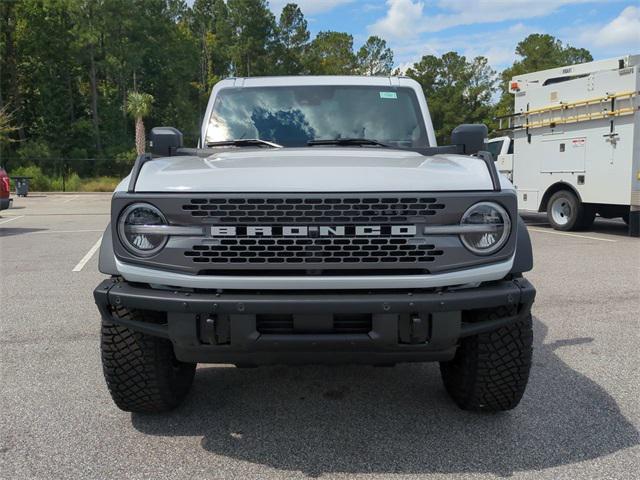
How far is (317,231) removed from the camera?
2672 mm

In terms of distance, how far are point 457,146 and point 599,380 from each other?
179 cm

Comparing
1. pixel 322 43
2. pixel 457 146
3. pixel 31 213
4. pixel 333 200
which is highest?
pixel 322 43

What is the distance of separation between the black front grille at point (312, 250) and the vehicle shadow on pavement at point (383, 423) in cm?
99

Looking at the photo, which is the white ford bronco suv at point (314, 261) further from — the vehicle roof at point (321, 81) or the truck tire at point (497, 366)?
the vehicle roof at point (321, 81)

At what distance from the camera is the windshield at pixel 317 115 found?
4.21 meters

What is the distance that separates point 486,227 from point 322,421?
143 cm

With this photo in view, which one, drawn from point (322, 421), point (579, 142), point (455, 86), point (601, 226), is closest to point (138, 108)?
point (455, 86)

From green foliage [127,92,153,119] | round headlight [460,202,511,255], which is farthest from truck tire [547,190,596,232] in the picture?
green foliage [127,92,153,119]

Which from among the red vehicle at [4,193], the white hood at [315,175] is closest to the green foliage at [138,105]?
the red vehicle at [4,193]

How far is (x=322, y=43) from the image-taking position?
235 ft

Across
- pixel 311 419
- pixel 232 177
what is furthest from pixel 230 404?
pixel 232 177

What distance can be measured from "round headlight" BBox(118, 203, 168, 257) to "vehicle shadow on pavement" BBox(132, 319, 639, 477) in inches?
42.5

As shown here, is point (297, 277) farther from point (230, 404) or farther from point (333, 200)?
point (230, 404)

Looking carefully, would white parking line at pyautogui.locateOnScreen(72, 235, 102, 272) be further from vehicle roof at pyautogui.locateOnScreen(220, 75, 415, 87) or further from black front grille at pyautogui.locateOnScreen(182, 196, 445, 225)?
black front grille at pyautogui.locateOnScreen(182, 196, 445, 225)
